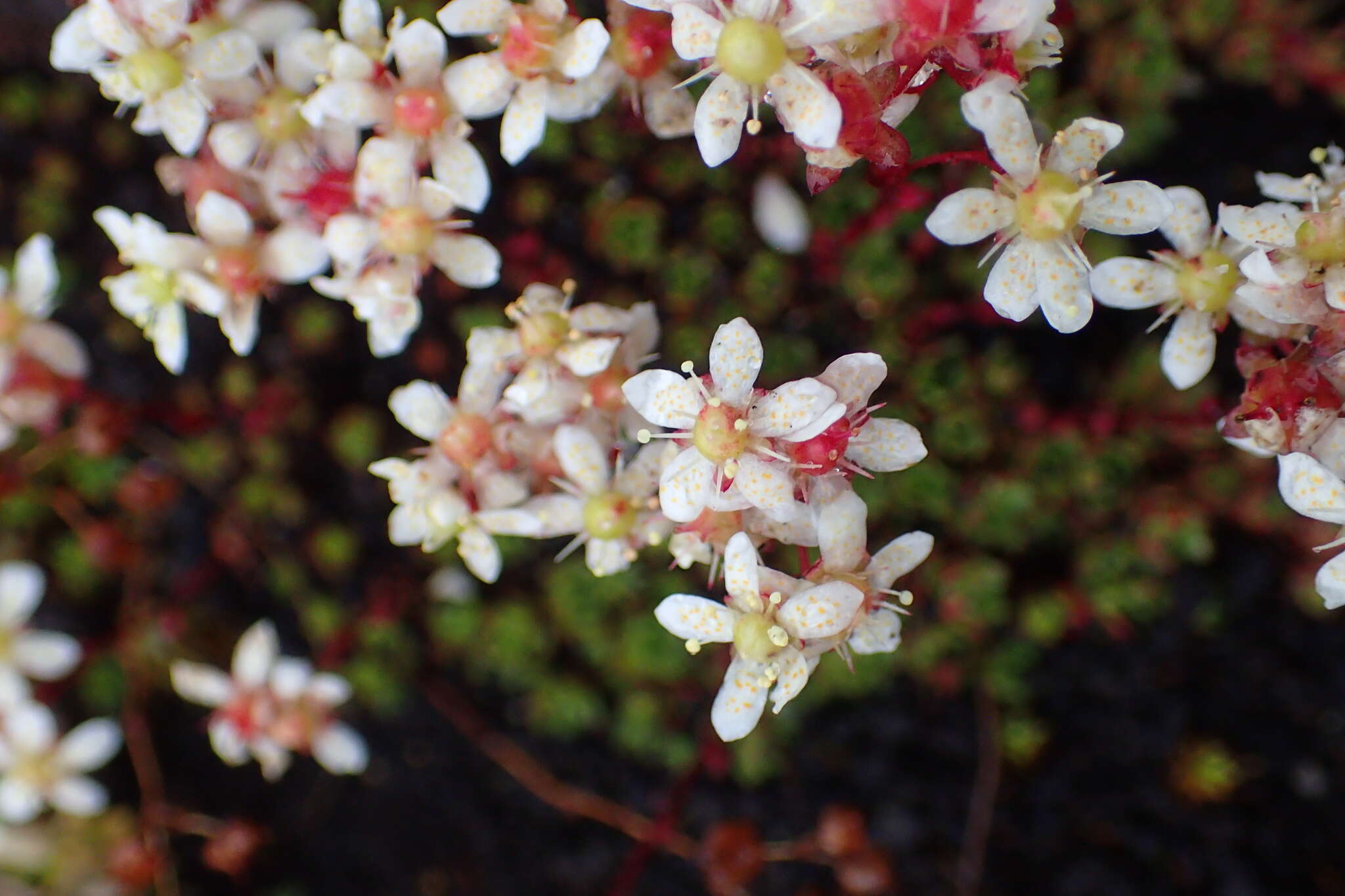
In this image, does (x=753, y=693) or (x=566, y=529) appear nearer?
(x=753, y=693)

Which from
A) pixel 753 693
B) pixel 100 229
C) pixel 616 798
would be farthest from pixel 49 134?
pixel 753 693

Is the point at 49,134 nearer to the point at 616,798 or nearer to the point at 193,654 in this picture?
the point at 193,654

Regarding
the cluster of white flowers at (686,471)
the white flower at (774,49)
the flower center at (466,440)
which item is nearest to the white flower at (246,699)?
the cluster of white flowers at (686,471)

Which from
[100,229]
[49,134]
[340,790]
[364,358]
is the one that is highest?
[49,134]

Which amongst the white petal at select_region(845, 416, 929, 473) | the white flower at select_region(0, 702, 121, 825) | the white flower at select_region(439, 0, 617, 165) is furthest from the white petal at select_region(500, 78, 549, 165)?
the white flower at select_region(0, 702, 121, 825)

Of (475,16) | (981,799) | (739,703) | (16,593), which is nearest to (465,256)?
(475,16)

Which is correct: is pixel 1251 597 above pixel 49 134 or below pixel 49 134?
below

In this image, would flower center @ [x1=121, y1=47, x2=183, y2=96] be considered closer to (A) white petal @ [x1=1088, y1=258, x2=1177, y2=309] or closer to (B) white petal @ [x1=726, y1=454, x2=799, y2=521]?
(B) white petal @ [x1=726, y1=454, x2=799, y2=521]

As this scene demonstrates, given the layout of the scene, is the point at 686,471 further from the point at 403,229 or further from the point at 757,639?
the point at 403,229
